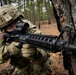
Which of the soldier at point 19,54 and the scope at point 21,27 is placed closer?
the scope at point 21,27

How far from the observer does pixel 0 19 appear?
4699mm

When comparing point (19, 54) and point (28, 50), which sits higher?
point (28, 50)

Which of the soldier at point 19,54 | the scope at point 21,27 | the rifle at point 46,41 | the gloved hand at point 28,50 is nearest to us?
the rifle at point 46,41

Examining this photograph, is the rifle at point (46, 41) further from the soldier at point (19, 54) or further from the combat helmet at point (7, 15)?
the combat helmet at point (7, 15)

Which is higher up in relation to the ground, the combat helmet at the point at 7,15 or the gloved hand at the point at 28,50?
the combat helmet at the point at 7,15

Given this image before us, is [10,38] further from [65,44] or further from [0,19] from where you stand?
[65,44]

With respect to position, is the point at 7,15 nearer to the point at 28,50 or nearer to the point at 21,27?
the point at 21,27

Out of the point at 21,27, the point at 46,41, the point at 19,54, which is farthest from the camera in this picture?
the point at 19,54

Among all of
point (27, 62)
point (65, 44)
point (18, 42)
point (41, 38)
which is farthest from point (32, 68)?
point (65, 44)

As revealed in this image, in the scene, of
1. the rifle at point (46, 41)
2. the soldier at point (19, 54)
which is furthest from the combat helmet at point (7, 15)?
the rifle at point (46, 41)

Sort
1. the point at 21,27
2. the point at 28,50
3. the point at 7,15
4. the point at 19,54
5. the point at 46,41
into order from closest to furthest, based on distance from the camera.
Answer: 1. the point at 46,41
2. the point at 28,50
3. the point at 21,27
4. the point at 19,54
5. the point at 7,15

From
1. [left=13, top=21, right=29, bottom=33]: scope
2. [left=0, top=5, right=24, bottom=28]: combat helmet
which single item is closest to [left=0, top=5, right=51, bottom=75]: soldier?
[left=0, top=5, right=24, bottom=28]: combat helmet

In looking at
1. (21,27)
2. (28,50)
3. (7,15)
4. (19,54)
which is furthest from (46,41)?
(7,15)

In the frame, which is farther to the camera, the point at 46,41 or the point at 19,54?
the point at 19,54
